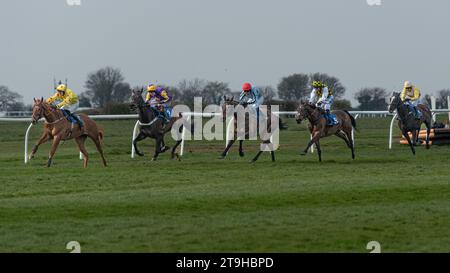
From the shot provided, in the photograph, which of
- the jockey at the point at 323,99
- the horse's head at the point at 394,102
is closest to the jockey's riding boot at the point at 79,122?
the jockey at the point at 323,99

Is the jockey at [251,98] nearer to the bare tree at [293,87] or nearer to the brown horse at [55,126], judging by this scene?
the brown horse at [55,126]

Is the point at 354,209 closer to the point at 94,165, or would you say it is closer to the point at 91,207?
the point at 91,207

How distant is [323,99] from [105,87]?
33.6m

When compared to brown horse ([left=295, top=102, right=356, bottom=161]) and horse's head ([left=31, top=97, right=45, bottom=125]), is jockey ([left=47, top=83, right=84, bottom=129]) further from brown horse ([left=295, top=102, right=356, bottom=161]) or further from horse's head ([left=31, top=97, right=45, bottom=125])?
brown horse ([left=295, top=102, right=356, bottom=161])

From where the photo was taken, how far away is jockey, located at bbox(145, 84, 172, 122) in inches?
952

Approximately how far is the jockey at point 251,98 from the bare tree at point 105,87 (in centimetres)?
3142

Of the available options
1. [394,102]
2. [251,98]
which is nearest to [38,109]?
[251,98]

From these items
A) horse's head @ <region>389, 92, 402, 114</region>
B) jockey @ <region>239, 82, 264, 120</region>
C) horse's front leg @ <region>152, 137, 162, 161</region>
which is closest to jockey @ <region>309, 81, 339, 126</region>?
jockey @ <region>239, 82, 264, 120</region>

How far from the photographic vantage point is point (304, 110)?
22938 millimetres

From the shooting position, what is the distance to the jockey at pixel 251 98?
23516mm

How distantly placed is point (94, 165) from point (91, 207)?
907 cm

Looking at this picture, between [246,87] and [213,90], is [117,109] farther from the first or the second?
[246,87]

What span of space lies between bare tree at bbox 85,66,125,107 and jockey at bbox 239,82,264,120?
103 ft
